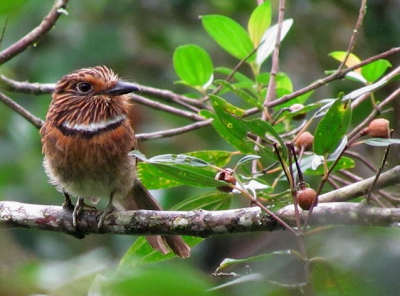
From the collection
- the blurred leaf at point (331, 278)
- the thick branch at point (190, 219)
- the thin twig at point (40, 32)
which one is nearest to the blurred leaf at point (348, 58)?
the thick branch at point (190, 219)

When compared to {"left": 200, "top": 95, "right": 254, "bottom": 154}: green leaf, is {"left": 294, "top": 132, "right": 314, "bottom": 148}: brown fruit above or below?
below

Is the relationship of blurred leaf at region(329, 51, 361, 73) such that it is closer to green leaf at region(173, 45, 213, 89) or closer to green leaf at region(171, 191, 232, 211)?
green leaf at region(173, 45, 213, 89)

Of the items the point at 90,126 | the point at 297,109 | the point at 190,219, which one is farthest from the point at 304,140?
the point at 90,126

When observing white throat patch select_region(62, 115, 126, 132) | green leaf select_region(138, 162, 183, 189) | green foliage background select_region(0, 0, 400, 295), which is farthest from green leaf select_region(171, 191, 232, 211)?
green foliage background select_region(0, 0, 400, 295)

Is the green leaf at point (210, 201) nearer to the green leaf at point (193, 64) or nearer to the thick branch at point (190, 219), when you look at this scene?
the thick branch at point (190, 219)

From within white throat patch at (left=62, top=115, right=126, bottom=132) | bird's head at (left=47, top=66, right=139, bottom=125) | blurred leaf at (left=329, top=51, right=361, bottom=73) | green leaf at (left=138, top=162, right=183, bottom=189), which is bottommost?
green leaf at (left=138, top=162, right=183, bottom=189)

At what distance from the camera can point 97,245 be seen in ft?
17.3

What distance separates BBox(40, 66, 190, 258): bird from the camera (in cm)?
303

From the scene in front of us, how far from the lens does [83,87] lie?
11.0ft

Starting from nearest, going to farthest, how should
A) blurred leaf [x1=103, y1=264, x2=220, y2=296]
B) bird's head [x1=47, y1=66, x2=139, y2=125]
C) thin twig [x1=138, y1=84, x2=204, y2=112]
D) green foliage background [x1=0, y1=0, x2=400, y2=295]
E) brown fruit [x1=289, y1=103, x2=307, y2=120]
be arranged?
blurred leaf [x1=103, y1=264, x2=220, y2=296] → brown fruit [x1=289, y1=103, x2=307, y2=120] → bird's head [x1=47, y1=66, x2=139, y2=125] → thin twig [x1=138, y1=84, x2=204, y2=112] → green foliage background [x1=0, y1=0, x2=400, y2=295]

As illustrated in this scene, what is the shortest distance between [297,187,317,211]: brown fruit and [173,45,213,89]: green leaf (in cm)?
137

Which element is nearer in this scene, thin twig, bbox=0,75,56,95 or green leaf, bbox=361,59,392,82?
green leaf, bbox=361,59,392,82

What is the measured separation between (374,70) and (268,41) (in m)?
0.58

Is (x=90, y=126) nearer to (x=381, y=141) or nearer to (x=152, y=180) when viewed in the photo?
(x=152, y=180)
